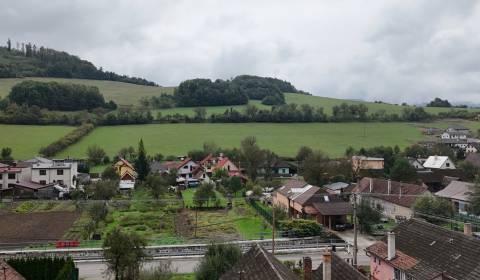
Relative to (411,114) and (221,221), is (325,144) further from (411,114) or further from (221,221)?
(221,221)

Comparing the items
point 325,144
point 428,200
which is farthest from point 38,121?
point 428,200

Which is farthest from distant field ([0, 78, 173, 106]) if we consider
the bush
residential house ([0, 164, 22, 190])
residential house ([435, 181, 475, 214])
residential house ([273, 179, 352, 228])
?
the bush

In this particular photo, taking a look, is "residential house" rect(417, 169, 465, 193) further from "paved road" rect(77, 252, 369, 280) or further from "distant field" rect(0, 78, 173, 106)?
Answer: "distant field" rect(0, 78, 173, 106)

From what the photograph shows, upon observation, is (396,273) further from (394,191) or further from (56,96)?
(56,96)

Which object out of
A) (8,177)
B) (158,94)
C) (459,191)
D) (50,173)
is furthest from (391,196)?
(158,94)

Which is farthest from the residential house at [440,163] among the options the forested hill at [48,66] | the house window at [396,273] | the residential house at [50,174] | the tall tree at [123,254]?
the forested hill at [48,66]

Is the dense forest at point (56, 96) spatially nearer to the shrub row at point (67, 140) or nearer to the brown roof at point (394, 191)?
the shrub row at point (67, 140)
